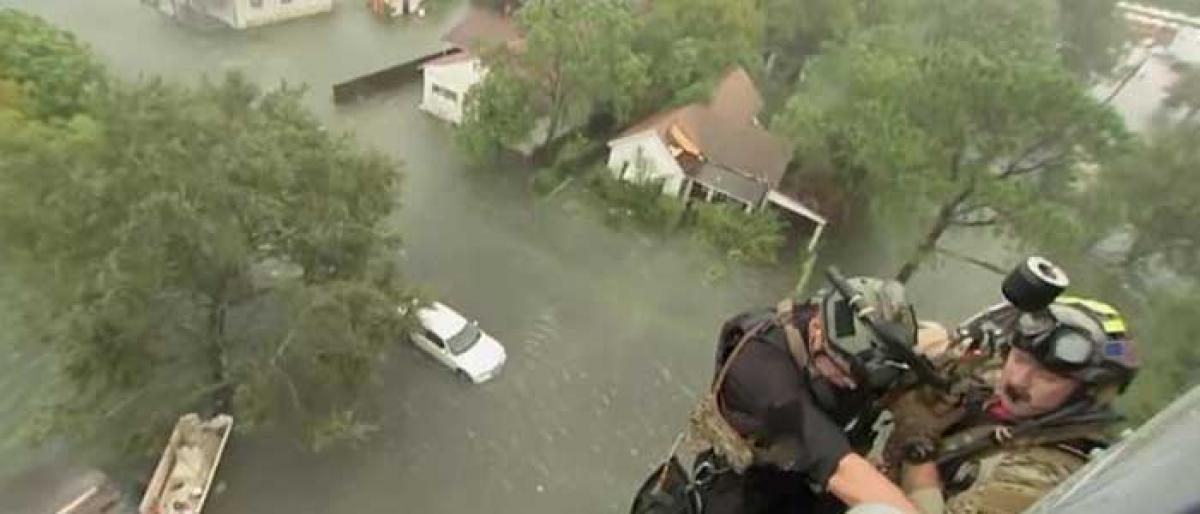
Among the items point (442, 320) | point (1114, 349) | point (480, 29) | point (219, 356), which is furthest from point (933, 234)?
point (1114, 349)

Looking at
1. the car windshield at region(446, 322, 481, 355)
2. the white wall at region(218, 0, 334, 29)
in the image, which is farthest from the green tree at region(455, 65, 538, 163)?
the white wall at region(218, 0, 334, 29)

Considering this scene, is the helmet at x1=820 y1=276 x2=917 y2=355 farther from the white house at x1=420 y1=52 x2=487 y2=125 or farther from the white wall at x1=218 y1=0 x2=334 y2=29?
the white wall at x1=218 y1=0 x2=334 y2=29

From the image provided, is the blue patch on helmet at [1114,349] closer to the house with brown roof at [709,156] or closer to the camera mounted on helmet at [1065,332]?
the camera mounted on helmet at [1065,332]

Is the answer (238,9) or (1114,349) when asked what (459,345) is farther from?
(1114,349)

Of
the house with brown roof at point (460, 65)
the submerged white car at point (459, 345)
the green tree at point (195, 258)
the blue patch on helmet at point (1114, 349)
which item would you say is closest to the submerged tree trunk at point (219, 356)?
the green tree at point (195, 258)

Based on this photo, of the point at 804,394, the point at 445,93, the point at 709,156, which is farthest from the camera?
the point at 445,93

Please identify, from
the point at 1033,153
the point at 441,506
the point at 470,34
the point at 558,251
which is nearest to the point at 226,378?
the point at 441,506
